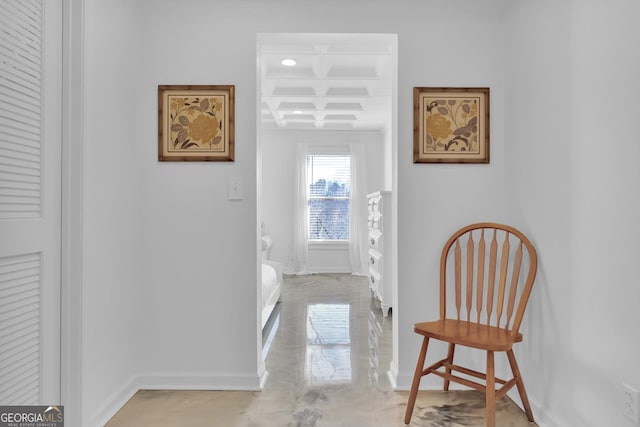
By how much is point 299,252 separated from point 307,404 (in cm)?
465

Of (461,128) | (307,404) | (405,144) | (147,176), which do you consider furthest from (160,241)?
(461,128)

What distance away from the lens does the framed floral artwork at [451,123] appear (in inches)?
96.9

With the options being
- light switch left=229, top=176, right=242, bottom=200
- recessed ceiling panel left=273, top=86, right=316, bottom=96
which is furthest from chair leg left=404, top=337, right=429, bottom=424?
recessed ceiling panel left=273, top=86, right=316, bottom=96

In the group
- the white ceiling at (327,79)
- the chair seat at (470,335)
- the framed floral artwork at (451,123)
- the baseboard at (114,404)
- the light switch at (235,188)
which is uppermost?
the white ceiling at (327,79)

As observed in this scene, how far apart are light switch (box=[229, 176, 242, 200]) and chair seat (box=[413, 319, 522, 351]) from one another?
4.07 feet

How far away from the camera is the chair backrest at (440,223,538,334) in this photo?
2.12 metres

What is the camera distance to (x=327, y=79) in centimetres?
427

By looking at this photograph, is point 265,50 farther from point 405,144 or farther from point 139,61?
point 405,144

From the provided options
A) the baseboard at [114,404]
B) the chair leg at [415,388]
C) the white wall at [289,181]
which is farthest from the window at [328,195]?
the chair leg at [415,388]

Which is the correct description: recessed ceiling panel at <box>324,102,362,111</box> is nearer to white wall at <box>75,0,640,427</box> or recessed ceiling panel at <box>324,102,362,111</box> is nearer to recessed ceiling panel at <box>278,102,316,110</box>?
recessed ceiling panel at <box>278,102,316,110</box>

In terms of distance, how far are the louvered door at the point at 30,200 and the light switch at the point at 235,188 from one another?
88 cm

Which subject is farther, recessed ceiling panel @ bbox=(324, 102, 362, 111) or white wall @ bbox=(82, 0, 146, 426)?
recessed ceiling panel @ bbox=(324, 102, 362, 111)

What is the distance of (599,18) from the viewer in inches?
65.1

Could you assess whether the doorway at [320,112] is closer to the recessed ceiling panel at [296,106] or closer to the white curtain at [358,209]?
the recessed ceiling panel at [296,106]
